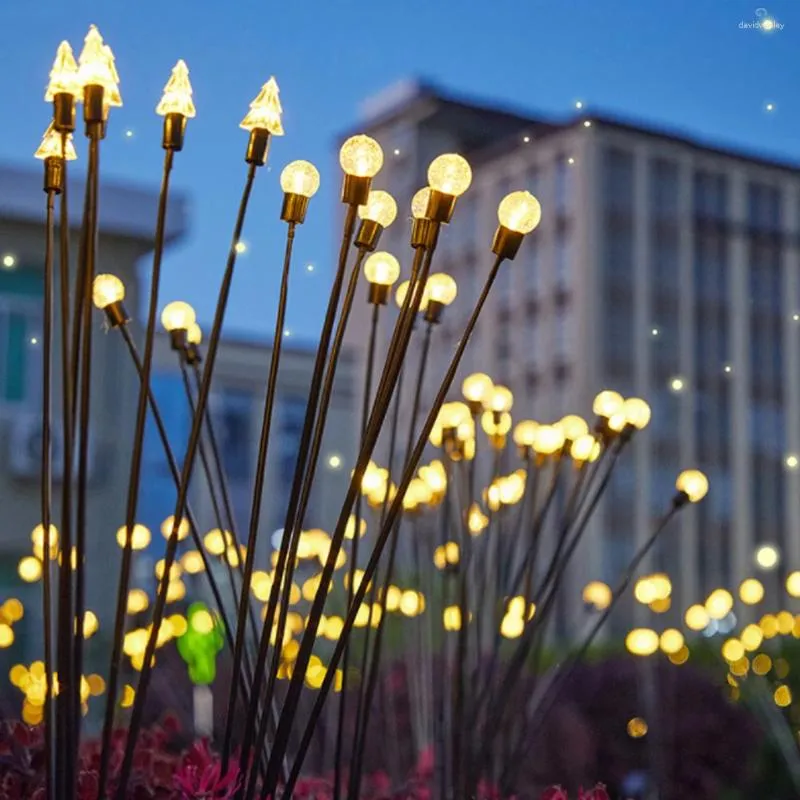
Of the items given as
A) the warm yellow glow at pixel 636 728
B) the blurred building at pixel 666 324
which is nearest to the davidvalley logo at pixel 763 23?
the warm yellow glow at pixel 636 728

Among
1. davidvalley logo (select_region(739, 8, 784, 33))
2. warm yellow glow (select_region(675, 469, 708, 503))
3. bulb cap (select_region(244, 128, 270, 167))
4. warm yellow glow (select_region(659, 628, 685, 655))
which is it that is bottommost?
warm yellow glow (select_region(659, 628, 685, 655))

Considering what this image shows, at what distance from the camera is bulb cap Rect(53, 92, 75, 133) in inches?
47.3

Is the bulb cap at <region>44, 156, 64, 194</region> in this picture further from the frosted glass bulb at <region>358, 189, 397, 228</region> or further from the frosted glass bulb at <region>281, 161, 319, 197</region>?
the frosted glass bulb at <region>358, 189, 397, 228</region>

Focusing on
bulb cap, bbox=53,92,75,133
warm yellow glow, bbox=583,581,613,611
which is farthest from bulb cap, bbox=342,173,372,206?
warm yellow glow, bbox=583,581,613,611

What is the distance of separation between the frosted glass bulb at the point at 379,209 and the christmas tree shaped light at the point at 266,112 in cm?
19

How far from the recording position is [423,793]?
2.01m

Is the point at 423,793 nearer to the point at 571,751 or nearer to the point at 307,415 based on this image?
A: the point at 307,415

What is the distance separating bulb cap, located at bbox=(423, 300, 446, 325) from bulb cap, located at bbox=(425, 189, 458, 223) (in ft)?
1.77

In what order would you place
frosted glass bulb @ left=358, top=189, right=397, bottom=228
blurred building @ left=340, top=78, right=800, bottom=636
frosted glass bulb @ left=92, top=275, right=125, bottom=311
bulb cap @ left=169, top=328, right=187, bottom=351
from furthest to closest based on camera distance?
1. blurred building @ left=340, top=78, right=800, bottom=636
2. bulb cap @ left=169, top=328, right=187, bottom=351
3. frosted glass bulb @ left=92, top=275, right=125, bottom=311
4. frosted glass bulb @ left=358, top=189, right=397, bottom=228

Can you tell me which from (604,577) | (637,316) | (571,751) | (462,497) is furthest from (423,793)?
(637,316)

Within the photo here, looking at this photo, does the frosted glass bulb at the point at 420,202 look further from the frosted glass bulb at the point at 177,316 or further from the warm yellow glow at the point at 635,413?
the warm yellow glow at the point at 635,413

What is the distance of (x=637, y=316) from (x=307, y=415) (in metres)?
21.8

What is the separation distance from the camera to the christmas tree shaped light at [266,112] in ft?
4.17

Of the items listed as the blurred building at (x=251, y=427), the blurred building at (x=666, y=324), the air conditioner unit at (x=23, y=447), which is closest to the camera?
the air conditioner unit at (x=23, y=447)
